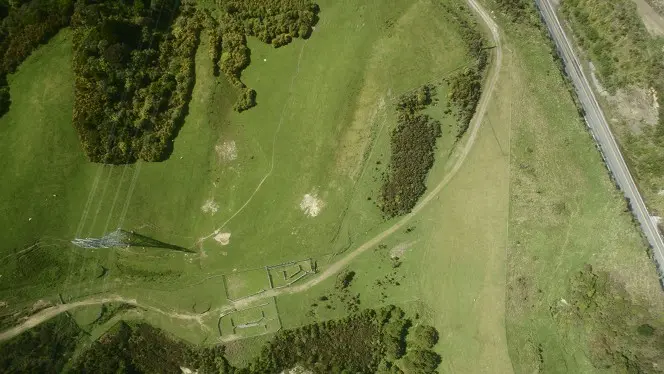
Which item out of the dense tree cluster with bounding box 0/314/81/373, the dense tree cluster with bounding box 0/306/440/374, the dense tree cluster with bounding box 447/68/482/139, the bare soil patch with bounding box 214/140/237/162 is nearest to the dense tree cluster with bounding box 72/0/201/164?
the bare soil patch with bounding box 214/140/237/162

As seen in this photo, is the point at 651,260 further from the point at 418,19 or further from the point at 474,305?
the point at 418,19

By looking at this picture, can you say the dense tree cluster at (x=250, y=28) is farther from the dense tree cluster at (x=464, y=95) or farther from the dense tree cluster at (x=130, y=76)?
the dense tree cluster at (x=464, y=95)

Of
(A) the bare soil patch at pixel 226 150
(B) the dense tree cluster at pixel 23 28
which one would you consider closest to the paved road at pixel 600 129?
(A) the bare soil patch at pixel 226 150

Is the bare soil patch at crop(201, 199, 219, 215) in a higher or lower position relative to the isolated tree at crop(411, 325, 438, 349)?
higher

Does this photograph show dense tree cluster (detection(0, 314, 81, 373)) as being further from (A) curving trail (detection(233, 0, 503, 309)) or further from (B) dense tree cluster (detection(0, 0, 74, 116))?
(B) dense tree cluster (detection(0, 0, 74, 116))

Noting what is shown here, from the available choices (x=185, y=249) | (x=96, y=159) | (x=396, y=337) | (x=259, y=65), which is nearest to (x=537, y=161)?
(x=396, y=337)

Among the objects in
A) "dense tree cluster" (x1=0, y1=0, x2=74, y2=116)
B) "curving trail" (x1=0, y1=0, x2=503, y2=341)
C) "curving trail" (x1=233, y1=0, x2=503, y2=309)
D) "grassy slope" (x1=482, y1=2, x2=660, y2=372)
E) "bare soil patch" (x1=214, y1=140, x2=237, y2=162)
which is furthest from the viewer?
"bare soil patch" (x1=214, y1=140, x2=237, y2=162)
